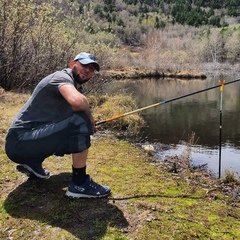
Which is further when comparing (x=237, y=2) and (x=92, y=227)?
(x=237, y=2)

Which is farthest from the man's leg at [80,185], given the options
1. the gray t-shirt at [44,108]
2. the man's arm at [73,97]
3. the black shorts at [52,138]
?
the man's arm at [73,97]

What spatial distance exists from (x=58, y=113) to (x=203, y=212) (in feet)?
6.41

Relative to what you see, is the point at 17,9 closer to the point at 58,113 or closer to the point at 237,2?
the point at 58,113

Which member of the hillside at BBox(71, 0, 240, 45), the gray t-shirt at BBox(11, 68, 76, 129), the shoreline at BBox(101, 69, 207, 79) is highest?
the gray t-shirt at BBox(11, 68, 76, 129)

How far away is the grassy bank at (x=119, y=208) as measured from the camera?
10.0 feet

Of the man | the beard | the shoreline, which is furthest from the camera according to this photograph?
the shoreline

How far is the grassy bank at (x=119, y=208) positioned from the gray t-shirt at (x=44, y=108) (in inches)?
34.5

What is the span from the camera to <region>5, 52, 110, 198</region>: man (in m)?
3.26

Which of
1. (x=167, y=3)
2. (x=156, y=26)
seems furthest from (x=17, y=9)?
(x=167, y=3)

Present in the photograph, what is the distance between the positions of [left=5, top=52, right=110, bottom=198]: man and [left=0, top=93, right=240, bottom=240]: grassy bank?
34cm

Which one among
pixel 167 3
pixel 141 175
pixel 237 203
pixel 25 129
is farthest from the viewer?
pixel 167 3

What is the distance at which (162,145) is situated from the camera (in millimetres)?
8438

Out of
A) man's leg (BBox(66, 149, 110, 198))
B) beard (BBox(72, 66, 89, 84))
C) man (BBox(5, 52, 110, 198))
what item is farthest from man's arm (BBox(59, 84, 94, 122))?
man's leg (BBox(66, 149, 110, 198))

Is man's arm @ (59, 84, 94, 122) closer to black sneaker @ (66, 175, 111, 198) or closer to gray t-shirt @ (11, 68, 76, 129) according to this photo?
gray t-shirt @ (11, 68, 76, 129)
